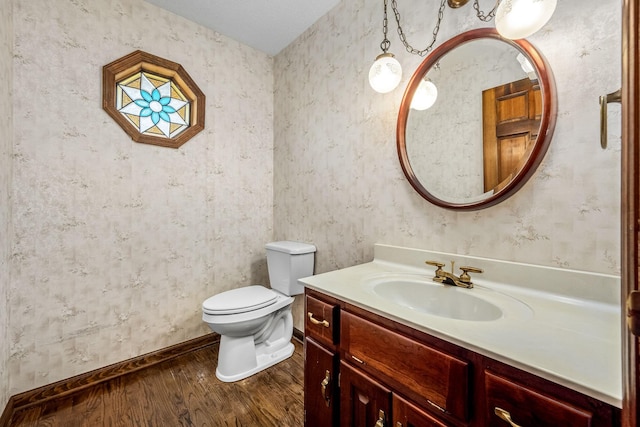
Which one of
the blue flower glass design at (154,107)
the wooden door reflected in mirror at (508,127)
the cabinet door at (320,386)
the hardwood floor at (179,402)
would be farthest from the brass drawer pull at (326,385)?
the blue flower glass design at (154,107)

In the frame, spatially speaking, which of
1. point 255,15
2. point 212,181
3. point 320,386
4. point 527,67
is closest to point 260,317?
point 320,386

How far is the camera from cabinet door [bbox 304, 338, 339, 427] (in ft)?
3.18

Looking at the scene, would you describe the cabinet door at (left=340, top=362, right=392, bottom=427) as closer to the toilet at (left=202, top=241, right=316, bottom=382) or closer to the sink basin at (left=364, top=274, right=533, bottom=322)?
the sink basin at (left=364, top=274, right=533, bottom=322)

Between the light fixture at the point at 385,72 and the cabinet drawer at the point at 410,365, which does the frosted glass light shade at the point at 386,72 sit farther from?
the cabinet drawer at the point at 410,365

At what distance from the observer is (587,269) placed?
875mm

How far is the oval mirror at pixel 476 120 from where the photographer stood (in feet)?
3.18

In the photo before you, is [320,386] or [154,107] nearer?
[320,386]

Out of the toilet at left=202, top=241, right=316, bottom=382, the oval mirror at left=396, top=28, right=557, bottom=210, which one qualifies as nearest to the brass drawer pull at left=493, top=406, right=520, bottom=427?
the oval mirror at left=396, top=28, right=557, bottom=210

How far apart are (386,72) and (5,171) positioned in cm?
191

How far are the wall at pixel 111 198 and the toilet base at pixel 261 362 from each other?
0.55 m

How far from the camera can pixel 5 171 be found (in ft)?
4.23

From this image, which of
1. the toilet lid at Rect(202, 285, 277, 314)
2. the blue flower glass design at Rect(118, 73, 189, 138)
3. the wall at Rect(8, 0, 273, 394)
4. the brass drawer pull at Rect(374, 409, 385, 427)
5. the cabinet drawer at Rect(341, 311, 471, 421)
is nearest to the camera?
the cabinet drawer at Rect(341, 311, 471, 421)

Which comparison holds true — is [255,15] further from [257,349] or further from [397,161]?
[257,349]

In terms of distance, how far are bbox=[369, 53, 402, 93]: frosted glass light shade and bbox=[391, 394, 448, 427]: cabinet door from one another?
127 cm
